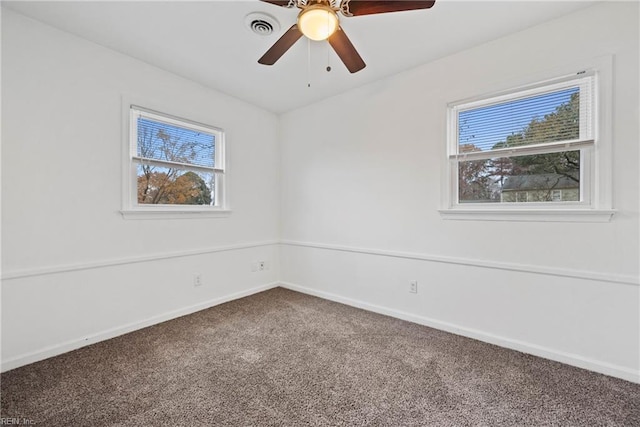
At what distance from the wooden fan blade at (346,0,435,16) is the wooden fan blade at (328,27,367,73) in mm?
130

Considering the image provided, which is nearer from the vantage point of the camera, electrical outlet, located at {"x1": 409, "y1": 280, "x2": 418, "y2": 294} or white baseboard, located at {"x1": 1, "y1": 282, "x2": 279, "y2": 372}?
white baseboard, located at {"x1": 1, "y1": 282, "x2": 279, "y2": 372}

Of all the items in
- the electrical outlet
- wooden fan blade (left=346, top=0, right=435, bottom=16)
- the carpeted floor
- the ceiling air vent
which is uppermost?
the ceiling air vent

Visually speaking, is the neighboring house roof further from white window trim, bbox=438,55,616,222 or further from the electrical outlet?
the electrical outlet

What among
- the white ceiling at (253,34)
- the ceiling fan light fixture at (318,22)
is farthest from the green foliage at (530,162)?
the ceiling fan light fixture at (318,22)

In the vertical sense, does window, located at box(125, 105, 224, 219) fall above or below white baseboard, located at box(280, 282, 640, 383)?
above

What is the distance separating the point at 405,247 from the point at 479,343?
1012mm

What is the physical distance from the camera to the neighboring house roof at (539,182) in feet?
6.89

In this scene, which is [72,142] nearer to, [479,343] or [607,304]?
[479,343]

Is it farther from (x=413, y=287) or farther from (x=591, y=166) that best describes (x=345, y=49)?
(x=413, y=287)

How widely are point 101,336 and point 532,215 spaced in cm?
367

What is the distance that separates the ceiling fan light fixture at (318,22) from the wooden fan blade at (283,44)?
0.24 feet

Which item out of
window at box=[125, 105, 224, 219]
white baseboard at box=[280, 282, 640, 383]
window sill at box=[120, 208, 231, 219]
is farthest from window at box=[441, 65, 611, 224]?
window at box=[125, 105, 224, 219]

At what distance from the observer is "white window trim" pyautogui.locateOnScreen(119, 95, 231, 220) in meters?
2.52

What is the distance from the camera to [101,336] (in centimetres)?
237
